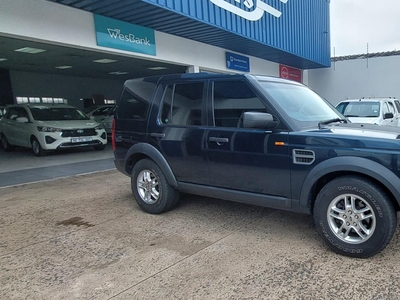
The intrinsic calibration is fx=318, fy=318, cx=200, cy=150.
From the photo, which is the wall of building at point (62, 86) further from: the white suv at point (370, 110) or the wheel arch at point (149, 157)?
the wheel arch at point (149, 157)

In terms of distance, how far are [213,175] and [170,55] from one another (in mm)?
7653

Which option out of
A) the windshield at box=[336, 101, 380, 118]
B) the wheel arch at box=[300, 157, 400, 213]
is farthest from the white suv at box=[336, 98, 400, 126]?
the wheel arch at box=[300, 157, 400, 213]

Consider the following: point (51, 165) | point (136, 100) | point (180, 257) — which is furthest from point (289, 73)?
point (180, 257)

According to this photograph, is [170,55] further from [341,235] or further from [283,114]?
[341,235]

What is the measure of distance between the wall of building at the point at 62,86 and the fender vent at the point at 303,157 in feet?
59.6

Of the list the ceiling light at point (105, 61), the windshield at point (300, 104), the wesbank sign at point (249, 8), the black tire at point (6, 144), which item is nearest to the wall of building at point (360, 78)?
the wesbank sign at point (249, 8)

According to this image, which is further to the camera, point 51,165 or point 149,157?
point 51,165

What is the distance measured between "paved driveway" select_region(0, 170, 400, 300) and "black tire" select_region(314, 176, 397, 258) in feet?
0.51

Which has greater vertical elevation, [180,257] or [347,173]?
[347,173]

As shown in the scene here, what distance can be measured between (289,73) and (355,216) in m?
16.5

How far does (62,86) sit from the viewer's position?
19625 millimetres

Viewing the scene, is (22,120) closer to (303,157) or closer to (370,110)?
(303,157)

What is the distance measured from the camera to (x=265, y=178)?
351 centimetres

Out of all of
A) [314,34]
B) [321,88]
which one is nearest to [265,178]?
[314,34]
